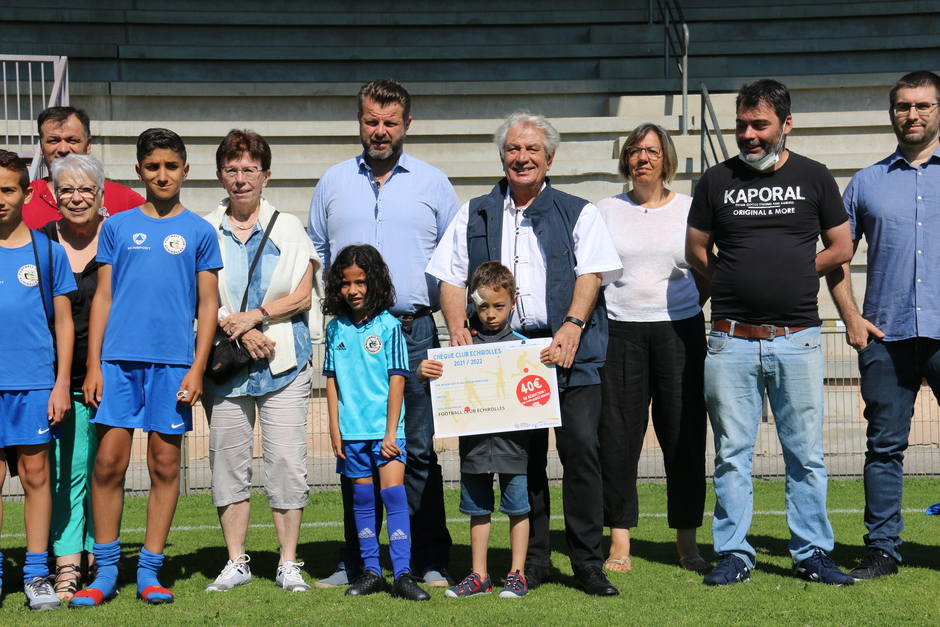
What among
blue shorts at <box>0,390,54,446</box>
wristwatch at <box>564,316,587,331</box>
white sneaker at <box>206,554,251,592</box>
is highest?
wristwatch at <box>564,316,587,331</box>

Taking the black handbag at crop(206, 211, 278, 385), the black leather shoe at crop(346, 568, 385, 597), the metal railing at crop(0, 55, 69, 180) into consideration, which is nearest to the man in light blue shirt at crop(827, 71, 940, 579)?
the black leather shoe at crop(346, 568, 385, 597)

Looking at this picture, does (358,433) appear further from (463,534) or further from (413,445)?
(463,534)

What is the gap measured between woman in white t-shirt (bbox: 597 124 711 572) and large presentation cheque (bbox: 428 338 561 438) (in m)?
0.74

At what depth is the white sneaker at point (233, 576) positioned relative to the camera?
13.9 feet

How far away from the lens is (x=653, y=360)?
4652 millimetres

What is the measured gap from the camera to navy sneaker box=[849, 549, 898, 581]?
4.28 m

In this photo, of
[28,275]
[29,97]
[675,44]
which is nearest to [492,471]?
[28,275]

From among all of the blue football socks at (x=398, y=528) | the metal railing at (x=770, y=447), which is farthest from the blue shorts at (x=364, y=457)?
the metal railing at (x=770, y=447)

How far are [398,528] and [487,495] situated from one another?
391mm

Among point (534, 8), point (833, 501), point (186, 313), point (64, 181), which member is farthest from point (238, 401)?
point (534, 8)

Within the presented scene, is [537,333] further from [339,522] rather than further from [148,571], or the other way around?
[339,522]

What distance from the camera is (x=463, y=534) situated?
5.53m

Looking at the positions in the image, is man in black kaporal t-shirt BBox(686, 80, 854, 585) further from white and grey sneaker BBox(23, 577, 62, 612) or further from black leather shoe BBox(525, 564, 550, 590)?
white and grey sneaker BBox(23, 577, 62, 612)

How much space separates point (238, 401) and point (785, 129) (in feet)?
8.40
